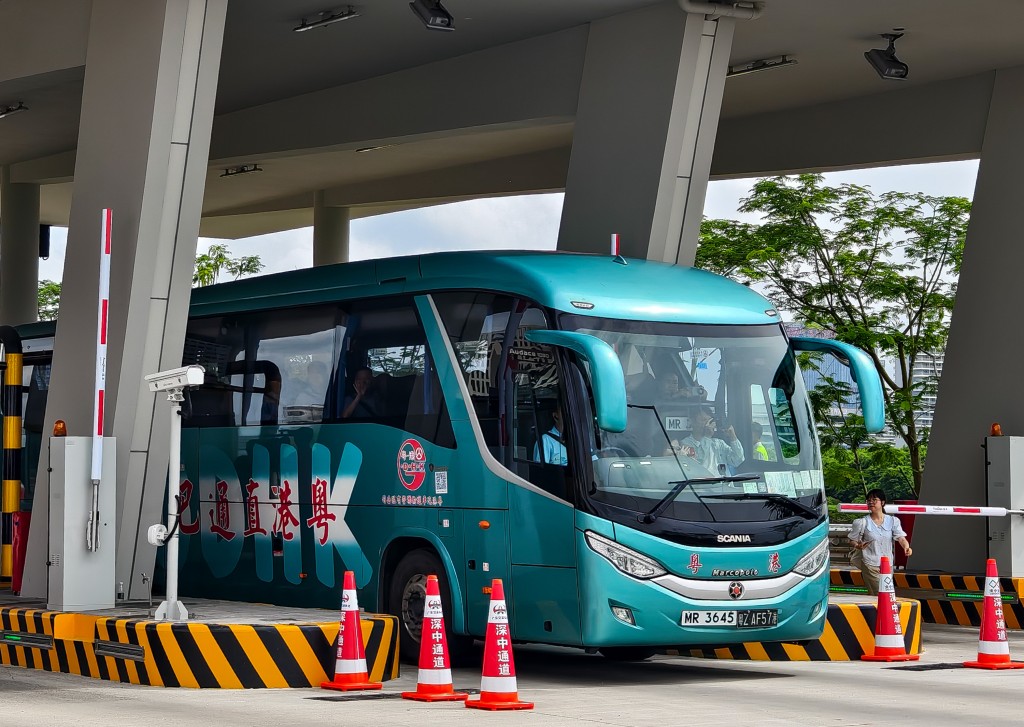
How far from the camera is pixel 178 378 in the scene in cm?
1120

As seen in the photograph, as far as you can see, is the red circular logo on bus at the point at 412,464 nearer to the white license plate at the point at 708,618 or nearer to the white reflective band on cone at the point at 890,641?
the white license plate at the point at 708,618

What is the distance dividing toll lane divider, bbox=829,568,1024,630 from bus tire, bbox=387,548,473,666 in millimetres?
7211

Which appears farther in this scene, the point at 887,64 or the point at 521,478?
the point at 887,64

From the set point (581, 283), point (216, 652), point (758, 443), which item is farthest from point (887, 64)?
point (216, 652)

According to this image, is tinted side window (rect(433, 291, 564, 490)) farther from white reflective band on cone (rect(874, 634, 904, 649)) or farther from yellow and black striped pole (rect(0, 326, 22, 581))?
yellow and black striped pole (rect(0, 326, 22, 581))

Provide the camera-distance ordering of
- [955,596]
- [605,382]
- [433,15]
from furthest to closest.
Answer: [955,596]
[433,15]
[605,382]

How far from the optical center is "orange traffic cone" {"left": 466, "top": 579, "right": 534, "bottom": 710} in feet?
33.3

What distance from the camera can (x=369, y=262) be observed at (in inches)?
562

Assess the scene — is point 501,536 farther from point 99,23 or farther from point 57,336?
point 99,23

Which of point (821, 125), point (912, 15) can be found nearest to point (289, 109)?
point (821, 125)

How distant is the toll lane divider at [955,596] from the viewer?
56.6 ft

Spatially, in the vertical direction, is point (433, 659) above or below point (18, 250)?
below

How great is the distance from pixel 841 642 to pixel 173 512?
625 centimetres

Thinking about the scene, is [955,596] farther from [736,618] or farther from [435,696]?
[435,696]
